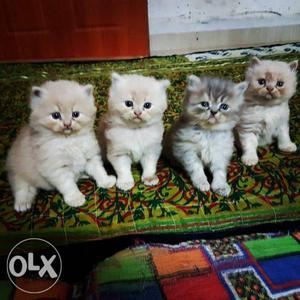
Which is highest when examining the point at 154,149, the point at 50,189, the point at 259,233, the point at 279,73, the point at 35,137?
the point at 279,73

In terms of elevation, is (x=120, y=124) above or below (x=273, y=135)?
above

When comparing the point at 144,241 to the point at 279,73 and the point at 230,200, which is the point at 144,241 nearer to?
the point at 230,200

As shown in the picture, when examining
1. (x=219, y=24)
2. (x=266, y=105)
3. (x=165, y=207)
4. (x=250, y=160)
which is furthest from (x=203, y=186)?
(x=219, y=24)

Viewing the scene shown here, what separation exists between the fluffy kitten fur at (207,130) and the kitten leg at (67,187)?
17.6 inches

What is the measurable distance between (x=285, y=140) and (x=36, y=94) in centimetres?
118

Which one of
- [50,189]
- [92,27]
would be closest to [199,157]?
[50,189]

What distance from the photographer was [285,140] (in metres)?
1.62

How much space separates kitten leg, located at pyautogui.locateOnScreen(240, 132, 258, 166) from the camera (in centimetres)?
154

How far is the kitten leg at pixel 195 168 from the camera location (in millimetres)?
1377

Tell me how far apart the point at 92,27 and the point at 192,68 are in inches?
45.0

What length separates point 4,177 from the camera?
148 centimetres

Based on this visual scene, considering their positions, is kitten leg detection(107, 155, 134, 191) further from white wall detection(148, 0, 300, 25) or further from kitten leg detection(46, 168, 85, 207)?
white wall detection(148, 0, 300, 25)

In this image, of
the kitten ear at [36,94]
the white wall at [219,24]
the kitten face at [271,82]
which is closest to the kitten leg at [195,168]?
the kitten face at [271,82]

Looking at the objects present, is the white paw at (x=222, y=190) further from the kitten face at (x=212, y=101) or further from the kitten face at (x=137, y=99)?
the kitten face at (x=137, y=99)
